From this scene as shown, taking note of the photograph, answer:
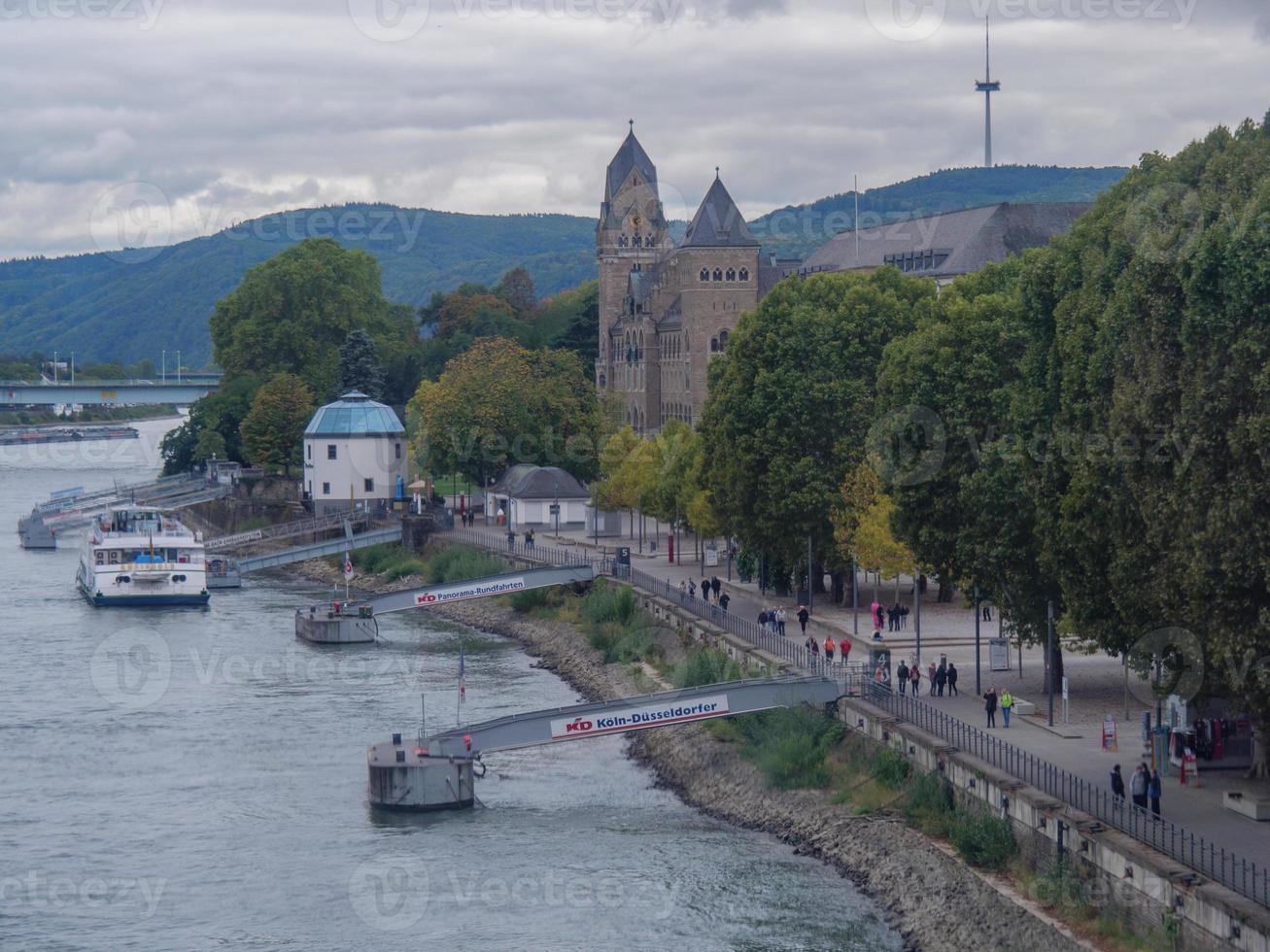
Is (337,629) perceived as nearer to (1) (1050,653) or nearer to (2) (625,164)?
(1) (1050,653)

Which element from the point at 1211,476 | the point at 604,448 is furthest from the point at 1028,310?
the point at 604,448

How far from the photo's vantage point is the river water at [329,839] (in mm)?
32281

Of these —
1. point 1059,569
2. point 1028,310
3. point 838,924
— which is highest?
point 1028,310

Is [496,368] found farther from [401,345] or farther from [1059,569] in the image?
[1059,569]

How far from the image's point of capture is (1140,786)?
1199 inches

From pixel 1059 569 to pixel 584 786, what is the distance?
13.3m

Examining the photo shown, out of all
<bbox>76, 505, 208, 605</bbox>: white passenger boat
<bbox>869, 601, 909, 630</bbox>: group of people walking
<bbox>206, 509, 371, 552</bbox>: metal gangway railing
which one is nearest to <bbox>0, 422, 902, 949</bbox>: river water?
<bbox>869, 601, 909, 630</bbox>: group of people walking

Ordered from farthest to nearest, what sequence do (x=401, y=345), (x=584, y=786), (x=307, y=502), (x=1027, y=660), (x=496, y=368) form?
(x=401, y=345), (x=307, y=502), (x=496, y=368), (x=1027, y=660), (x=584, y=786)

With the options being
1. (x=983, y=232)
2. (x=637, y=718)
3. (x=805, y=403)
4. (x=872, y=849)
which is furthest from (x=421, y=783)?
(x=983, y=232)

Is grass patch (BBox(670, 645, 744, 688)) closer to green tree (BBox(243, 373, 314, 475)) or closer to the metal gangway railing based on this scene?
the metal gangway railing

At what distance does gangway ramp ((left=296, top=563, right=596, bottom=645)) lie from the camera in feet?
219

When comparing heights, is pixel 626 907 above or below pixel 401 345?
below

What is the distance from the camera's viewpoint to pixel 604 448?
87.8 m

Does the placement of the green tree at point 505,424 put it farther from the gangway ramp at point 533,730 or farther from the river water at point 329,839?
the gangway ramp at point 533,730
